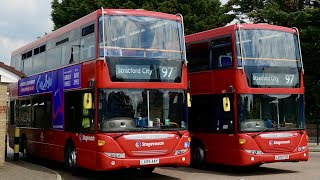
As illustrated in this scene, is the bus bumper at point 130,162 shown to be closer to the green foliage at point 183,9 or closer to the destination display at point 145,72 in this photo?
the destination display at point 145,72

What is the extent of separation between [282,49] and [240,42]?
157 cm

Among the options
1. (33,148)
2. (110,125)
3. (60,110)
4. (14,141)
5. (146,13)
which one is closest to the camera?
(110,125)

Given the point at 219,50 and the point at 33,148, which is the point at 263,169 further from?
the point at 33,148

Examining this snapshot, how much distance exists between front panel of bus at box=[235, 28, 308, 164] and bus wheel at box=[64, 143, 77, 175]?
190 inches

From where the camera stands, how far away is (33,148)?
61.4 ft

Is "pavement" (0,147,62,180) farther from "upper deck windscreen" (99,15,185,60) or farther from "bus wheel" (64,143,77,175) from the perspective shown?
"upper deck windscreen" (99,15,185,60)

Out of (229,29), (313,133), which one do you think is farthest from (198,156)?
(313,133)

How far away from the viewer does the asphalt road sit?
1414 centimetres

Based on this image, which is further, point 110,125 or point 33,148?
point 33,148

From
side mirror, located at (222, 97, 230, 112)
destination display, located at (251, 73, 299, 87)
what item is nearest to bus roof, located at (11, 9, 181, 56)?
side mirror, located at (222, 97, 230, 112)

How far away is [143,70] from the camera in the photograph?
1303 cm

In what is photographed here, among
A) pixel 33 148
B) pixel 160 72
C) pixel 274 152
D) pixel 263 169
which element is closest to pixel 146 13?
pixel 160 72

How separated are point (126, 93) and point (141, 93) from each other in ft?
1.35

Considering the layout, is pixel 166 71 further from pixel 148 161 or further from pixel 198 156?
pixel 198 156
